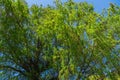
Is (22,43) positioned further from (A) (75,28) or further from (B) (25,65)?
(A) (75,28)

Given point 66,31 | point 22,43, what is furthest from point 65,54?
point 22,43

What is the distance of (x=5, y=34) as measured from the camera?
50.5ft

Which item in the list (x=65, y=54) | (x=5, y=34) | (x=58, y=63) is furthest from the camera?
(x=5, y=34)

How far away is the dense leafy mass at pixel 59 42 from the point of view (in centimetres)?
1307

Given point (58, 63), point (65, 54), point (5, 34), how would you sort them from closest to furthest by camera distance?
point (65, 54) → point (58, 63) → point (5, 34)

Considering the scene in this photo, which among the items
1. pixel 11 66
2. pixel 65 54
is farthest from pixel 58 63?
pixel 11 66

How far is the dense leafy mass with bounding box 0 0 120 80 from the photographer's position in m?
13.1

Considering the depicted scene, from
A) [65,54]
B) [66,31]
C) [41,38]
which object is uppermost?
[41,38]

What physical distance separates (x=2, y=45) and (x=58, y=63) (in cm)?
305

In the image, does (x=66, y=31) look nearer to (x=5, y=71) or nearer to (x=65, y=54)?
(x=65, y=54)

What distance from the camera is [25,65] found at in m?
16.2

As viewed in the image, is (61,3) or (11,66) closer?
(61,3)

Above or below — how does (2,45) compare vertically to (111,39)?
above

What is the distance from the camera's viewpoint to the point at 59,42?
49.0 ft
